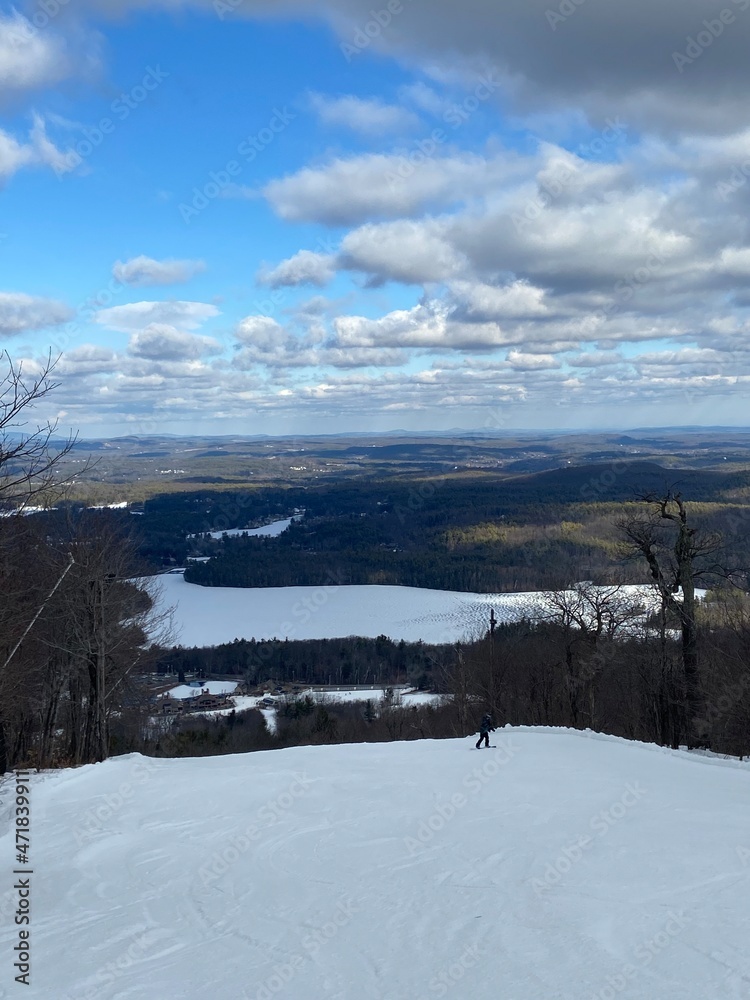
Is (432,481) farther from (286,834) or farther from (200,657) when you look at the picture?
(286,834)

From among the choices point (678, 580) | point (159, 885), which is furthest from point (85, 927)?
point (678, 580)

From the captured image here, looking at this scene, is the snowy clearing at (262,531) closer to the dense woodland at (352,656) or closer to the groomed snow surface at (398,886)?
the dense woodland at (352,656)
